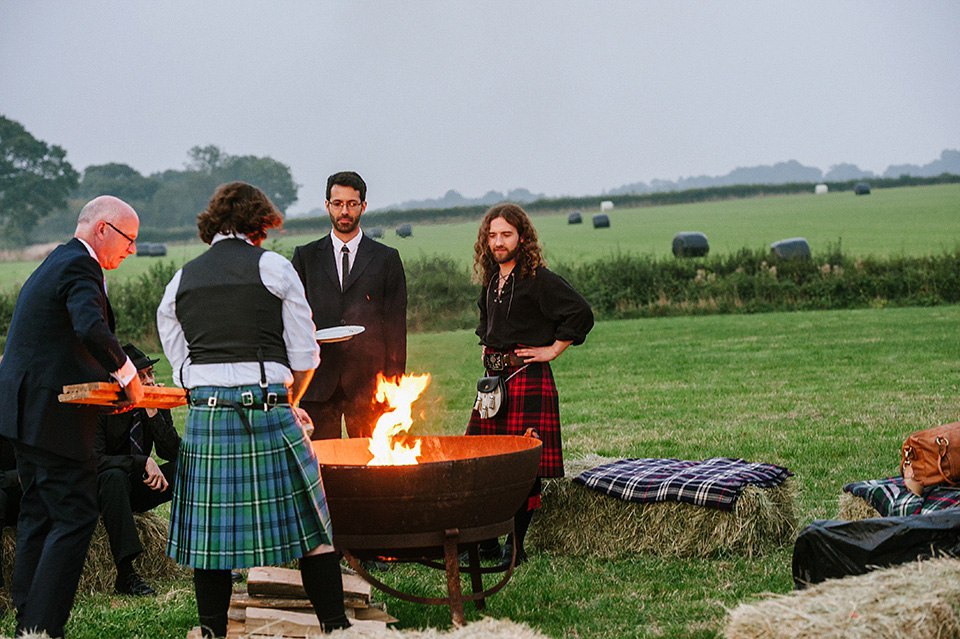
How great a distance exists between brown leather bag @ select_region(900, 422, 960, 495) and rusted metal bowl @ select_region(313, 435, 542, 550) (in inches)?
78.1

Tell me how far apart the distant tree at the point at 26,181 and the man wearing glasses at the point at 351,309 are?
162 ft

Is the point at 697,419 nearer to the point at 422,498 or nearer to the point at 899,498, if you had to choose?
the point at 899,498

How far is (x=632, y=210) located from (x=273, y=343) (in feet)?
161

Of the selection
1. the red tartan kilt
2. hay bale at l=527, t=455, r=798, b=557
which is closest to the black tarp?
hay bale at l=527, t=455, r=798, b=557

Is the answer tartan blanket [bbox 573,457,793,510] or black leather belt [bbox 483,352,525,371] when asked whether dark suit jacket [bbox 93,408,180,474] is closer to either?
black leather belt [bbox 483,352,525,371]

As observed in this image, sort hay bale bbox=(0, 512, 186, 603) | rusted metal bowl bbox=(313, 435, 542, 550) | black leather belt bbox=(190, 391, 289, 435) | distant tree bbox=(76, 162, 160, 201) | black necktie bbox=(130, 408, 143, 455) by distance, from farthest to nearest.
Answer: distant tree bbox=(76, 162, 160, 201) < black necktie bbox=(130, 408, 143, 455) < hay bale bbox=(0, 512, 186, 603) < rusted metal bowl bbox=(313, 435, 542, 550) < black leather belt bbox=(190, 391, 289, 435)

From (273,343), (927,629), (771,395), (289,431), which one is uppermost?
(273,343)

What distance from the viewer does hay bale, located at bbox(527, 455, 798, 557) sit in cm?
531

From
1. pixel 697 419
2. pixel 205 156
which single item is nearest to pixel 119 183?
pixel 205 156

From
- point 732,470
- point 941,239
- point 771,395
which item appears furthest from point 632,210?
point 732,470

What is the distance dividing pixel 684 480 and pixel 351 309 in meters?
2.07

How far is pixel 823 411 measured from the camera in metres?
9.95

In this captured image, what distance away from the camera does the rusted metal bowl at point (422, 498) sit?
3.87 meters

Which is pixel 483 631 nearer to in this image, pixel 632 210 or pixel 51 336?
pixel 51 336
